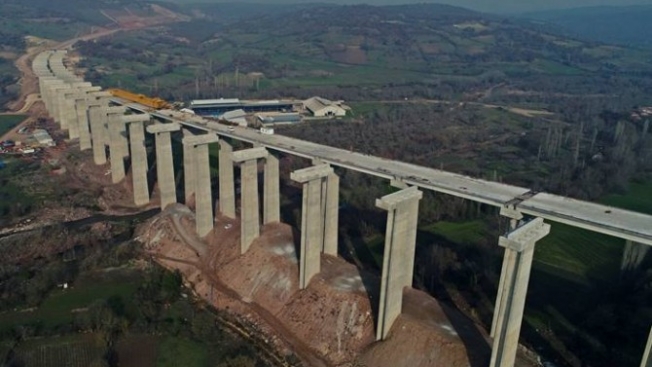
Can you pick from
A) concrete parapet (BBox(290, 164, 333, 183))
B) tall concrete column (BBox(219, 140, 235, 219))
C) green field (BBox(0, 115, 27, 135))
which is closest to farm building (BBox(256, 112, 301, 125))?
green field (BBox(0, 115, 27, 135))

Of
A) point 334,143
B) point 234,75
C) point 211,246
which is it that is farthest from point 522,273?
point 234,75

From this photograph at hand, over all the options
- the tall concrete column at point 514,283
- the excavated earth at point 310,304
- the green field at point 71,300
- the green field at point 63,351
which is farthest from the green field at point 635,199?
the green field at point 63,351

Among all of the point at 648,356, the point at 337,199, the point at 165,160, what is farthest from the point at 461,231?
the point at 165,160

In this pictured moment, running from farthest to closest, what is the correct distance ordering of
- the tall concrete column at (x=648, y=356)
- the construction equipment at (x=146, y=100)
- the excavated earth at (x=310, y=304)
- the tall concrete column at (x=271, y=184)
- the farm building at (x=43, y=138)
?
the farm building at (x=43, y=138), the construction equipment at (x=146, y=100), the tall concrete column at (x=271, y=184), the excavated earth at (x=310, y=304), the tall concrete column at (x=648, y=356)

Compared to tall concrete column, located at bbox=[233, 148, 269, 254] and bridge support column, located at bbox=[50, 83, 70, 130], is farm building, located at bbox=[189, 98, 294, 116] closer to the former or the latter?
bridge support column, located at bbox=[50, 83, 70, 130]

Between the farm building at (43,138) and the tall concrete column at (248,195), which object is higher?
the tall concrete column at (248,195)

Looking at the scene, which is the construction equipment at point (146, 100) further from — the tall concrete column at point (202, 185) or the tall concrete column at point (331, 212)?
the tall concrete column at point (331, 212)
